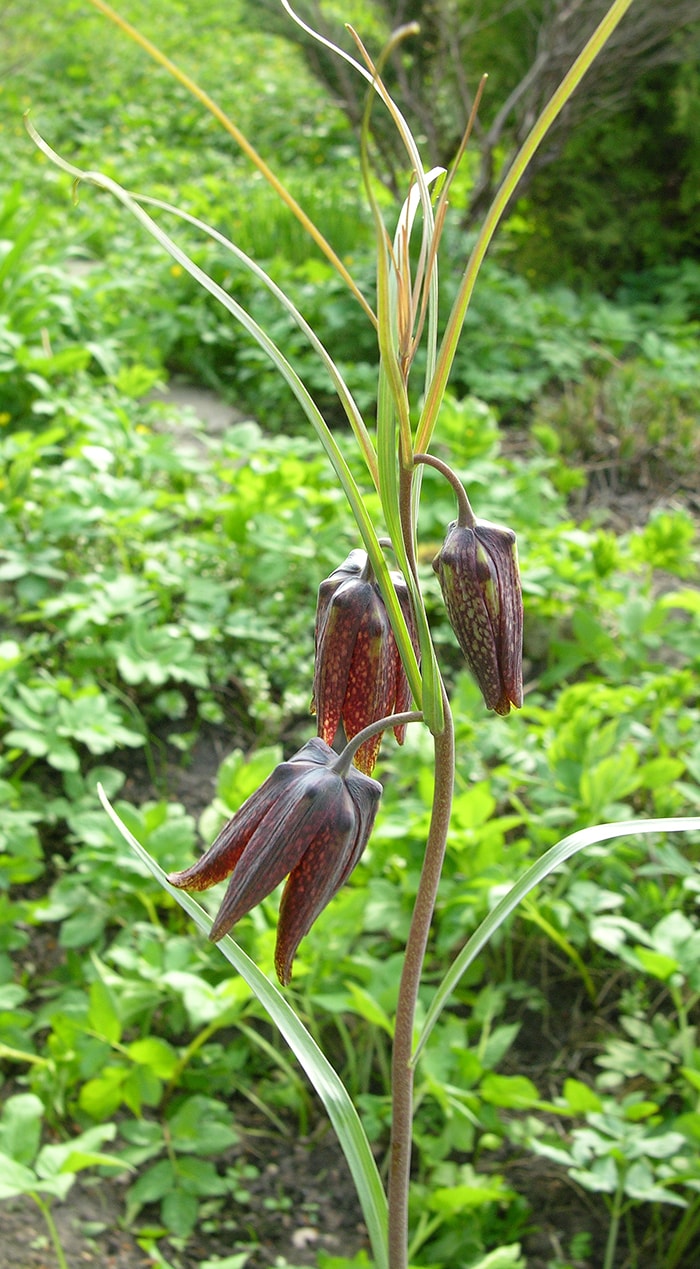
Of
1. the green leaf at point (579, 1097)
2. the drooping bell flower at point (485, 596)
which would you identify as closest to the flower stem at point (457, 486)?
the drooping bell flower at point (485, 596)

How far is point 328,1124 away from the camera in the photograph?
5.14ft

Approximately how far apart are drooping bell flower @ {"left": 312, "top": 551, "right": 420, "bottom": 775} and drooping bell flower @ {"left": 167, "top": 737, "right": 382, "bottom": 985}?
7 cm

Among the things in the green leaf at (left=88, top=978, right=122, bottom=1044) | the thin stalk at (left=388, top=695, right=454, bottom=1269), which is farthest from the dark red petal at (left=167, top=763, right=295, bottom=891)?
the green leaf at (left=88, top=978, right=122, bottom=1044)

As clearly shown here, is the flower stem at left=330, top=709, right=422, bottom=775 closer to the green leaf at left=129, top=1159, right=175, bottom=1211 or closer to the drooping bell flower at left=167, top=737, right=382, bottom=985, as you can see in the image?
the drooping bell flower at left=167, top=737, right=382, bottom=985

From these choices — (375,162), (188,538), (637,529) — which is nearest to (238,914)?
(188,538)

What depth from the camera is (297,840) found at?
0.78 metres

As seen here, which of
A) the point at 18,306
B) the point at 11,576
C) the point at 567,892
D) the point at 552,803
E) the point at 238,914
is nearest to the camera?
the point at 238,914

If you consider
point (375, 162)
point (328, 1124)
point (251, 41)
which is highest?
point (251, 41)

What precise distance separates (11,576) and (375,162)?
9.26 feet

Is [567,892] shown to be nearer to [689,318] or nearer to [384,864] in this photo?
[384,864]

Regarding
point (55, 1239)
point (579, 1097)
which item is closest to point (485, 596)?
point (579, 1097)

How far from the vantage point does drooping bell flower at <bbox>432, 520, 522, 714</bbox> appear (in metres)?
0.81

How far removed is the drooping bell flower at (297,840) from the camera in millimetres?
783

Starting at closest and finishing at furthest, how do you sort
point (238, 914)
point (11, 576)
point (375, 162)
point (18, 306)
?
point (238, 914)
point (11, 576)
point (18, 306)
point (375, 162)
